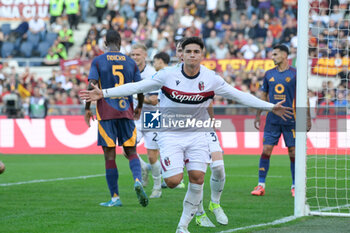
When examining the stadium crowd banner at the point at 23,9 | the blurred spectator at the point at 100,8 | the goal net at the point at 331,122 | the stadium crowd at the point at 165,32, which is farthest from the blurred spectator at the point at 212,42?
the stadium crowd banner at the point at 23,9

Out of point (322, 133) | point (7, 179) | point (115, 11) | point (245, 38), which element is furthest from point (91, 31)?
point (7, 179)

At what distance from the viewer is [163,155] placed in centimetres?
639

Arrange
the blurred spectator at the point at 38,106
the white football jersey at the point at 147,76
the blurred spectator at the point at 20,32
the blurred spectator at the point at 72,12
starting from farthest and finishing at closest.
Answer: the blurred spectator at the point at 72,12
the blurred spectator at the point at 20,32
the blurred spectator at the point at 38,106
the white football jersey at the point at 147,76

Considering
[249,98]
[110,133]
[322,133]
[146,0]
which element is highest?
[146,0]

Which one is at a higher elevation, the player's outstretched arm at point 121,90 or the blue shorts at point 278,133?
the player's outstretched arm at point 121,90

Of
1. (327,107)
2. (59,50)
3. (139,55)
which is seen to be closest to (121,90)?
(139,55)

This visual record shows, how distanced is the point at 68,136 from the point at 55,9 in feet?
31.1

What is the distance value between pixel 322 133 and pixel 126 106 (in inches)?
390

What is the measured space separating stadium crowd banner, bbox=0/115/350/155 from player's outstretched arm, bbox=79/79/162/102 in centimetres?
1185

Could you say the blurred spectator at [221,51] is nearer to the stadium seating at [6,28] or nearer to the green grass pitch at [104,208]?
the stadium seating at [6,28]

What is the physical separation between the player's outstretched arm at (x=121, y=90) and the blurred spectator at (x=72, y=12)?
2061 centimetres

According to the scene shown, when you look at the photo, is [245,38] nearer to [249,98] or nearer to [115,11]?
[115,11]

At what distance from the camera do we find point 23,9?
2708 cm

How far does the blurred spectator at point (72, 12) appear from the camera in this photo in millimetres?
26312
